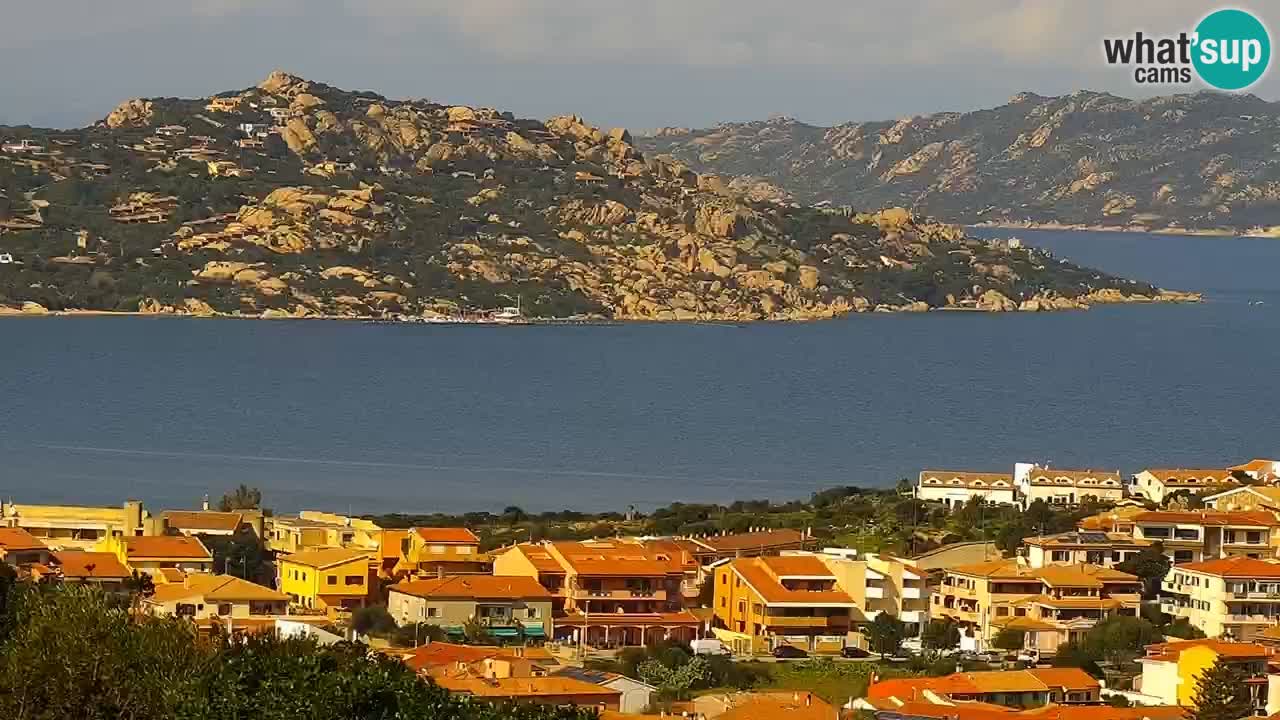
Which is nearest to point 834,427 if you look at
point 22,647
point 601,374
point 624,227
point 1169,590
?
point 601,374

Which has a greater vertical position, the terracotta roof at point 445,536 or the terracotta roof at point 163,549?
the terracotta roof at point 445,536

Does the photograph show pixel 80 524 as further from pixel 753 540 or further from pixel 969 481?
pixel 969 481

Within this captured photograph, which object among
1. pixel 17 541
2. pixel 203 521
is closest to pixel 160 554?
pixel 17 541

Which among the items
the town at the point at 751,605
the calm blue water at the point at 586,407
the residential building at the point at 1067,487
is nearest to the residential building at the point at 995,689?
the town at the point at 751,605

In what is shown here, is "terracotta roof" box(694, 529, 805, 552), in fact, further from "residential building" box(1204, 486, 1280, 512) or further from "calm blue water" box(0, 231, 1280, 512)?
"calm blue water" box(0, 231, 1280, 512)

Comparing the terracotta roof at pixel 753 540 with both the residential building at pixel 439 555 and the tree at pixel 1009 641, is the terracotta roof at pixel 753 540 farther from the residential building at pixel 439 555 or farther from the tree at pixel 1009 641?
the tree at pixel 1009 641

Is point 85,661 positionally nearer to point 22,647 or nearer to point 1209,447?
point 22,647
